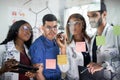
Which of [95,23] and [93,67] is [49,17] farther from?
[93,67]

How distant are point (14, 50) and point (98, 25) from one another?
2.54 ft

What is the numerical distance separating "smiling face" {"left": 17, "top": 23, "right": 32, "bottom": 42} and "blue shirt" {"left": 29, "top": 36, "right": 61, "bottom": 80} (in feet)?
0.28

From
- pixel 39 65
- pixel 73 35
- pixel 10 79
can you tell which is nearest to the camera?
pixel 10 79

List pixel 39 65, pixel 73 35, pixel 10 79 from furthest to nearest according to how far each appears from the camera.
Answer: pixel 73 35 < pixel 39 65 < pixel 10 79

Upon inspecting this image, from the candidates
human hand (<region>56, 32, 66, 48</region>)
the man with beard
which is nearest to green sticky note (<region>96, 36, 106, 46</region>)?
the man with beard

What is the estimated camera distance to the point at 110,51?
81.6 inches

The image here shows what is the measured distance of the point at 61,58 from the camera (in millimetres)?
1954

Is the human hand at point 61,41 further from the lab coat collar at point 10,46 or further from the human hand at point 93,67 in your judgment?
the lab coat collar at point 10,46

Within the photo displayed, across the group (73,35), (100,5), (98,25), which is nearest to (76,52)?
(73,35)

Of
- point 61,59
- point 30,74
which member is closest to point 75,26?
point 61,59

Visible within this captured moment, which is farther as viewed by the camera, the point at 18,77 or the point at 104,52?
the point at 104,52

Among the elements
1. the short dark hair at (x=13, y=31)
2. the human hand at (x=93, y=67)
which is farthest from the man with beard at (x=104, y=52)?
the short dark hair at (x=13, y=31)

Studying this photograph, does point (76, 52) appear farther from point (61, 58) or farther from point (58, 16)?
point (58, 16)

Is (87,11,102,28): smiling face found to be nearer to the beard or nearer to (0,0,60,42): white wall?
the beard
